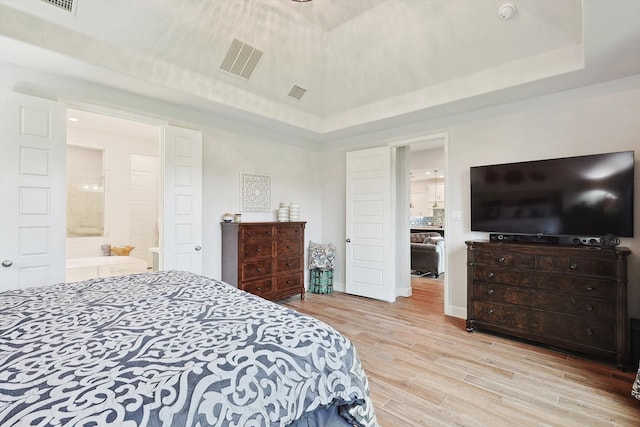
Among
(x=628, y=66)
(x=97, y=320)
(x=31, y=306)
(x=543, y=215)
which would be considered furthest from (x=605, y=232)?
(x=31, y=306)

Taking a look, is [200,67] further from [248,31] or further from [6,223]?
[6,223]

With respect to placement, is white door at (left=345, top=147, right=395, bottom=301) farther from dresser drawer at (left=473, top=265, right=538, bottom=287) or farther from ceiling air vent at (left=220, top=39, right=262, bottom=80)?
ceiling air vent at (left=220, top=39, right=262, bottom=80)

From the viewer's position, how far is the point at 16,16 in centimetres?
233

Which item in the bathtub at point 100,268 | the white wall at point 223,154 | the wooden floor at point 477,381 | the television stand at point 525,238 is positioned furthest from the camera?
the bathtub at point 100,268

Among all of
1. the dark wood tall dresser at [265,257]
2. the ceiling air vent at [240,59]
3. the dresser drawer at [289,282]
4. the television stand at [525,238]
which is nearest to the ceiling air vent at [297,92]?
the ceiling air vent at [240,59]

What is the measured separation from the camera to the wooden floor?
1.98 m

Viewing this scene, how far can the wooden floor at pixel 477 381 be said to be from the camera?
78.1 inches

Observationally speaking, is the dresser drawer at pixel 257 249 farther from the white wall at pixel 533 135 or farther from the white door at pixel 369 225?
the white wall at pixel 533 135

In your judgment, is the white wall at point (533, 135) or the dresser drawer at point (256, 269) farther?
the dresser drawer at point (256, 269)

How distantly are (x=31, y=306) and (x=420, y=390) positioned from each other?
241 centimetres

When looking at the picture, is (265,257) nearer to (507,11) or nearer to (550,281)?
(550,281)

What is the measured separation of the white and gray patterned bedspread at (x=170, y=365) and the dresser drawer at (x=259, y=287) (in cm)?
243

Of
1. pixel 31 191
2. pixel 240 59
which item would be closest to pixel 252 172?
pixel 240 59

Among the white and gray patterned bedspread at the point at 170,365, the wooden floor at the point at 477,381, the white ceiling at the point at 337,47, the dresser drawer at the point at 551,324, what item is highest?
the white ceiling at the point at 337,47
